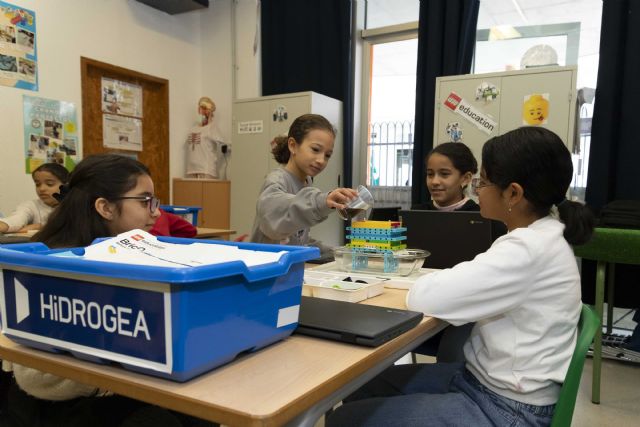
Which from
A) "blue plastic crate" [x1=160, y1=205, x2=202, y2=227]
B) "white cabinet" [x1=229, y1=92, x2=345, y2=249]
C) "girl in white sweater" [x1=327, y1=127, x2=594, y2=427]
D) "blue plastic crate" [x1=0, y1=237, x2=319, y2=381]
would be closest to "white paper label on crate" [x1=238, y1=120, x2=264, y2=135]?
"white cabinet" [x1=229, y1=92, x2=345, y2=249]

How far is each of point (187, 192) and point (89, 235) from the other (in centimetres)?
359

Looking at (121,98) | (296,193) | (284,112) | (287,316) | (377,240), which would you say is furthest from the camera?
(121,98)

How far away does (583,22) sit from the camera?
10.9 ft

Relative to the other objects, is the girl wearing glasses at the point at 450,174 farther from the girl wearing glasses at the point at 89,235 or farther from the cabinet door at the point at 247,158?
the cabinet door at the point at 247,158

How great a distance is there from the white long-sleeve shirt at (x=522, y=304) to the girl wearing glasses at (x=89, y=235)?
1.94ft

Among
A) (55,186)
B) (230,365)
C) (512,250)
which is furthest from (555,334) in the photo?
(55,186)

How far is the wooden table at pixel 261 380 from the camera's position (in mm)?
528

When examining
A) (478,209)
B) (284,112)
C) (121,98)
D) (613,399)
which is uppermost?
(121,98)

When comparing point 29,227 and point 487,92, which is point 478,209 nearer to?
point 487,92

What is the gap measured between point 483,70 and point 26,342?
12.0 feet

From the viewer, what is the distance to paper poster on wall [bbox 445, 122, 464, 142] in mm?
3217

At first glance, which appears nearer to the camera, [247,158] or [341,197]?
[341,197]

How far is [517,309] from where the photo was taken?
92 centimetres

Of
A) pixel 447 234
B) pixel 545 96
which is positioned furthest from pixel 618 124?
pixel 447 234
